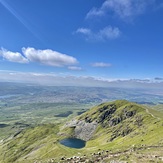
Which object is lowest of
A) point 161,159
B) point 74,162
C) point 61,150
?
point 61,150

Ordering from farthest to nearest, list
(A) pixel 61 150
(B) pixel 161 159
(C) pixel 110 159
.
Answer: (A) pixel 61 150, (C) pixel 110 159, (B) pixel 161 159

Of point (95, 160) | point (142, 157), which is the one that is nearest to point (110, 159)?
point (95, 160)

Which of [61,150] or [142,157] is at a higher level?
[142,157]

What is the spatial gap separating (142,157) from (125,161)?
22.6 feet

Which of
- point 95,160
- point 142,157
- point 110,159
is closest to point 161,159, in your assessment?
point 142,157

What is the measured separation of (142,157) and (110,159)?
10.6m

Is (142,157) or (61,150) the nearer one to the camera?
(142,157)

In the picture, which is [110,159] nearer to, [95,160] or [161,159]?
[95,160]

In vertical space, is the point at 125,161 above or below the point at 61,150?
above

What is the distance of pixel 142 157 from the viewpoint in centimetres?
6819

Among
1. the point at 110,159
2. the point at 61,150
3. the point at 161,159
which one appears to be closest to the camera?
the point at 161,159

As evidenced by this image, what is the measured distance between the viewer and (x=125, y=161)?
65188 mm

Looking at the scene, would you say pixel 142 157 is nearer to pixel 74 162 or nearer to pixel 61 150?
pixel 74 162

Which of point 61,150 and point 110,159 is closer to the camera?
point 110,159
